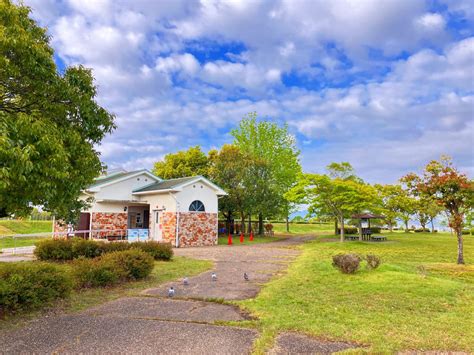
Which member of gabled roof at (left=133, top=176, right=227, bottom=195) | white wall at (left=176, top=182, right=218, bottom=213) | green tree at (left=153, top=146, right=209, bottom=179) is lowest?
white wall at (left=176, top=182, right=218, bottom=213)

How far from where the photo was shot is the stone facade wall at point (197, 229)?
70.0ft

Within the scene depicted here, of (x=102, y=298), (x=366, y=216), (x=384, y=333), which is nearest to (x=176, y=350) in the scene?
(x=384, y=333)

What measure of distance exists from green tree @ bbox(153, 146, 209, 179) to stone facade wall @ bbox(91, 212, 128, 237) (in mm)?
10834

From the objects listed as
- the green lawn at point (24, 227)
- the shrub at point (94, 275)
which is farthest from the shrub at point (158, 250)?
the green lawn at point (24, 227)

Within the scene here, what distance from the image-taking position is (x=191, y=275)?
1019 centimetres

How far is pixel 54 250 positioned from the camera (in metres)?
13.1

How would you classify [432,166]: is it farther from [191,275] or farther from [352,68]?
[191,275]

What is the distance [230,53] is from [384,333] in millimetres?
12893

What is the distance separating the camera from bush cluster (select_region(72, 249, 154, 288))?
8.06 meters

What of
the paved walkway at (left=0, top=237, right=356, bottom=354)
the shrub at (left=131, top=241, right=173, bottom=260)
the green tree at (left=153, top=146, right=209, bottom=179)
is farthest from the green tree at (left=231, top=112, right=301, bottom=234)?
the paved walkway at (left=0, top=237, right=356, bottom=354)

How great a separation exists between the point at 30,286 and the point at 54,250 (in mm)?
7705

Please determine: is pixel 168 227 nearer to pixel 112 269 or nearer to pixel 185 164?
pixel 185 164

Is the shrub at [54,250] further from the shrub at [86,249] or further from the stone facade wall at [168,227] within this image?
the stone facade wall at [168,227]

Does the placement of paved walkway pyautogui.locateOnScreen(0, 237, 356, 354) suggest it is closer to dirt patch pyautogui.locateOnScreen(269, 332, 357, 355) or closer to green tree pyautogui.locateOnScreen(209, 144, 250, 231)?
dirt patch pyautogui.locateOnScreen(269, 332, 357, 355)
